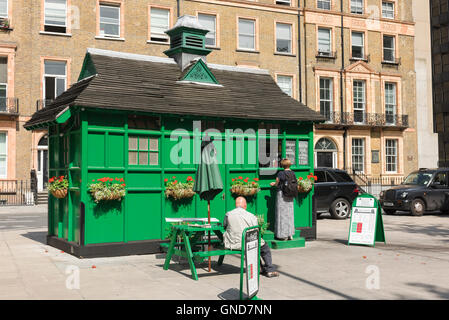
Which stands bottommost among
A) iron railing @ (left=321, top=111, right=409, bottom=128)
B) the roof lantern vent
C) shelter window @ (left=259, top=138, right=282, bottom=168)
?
shelter window @ (left=259, top=138, right=282, bottom=168)

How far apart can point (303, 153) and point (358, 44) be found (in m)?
27.0

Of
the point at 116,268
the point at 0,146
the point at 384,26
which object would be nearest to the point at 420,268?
the point at 116,268

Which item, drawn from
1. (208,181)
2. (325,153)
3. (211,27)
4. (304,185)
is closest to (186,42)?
(304,185)

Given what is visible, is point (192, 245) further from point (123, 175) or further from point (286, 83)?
point (286, 83)

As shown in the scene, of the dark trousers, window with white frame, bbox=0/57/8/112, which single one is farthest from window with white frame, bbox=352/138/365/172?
the dark trousers

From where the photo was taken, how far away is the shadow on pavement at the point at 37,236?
13.2 metres

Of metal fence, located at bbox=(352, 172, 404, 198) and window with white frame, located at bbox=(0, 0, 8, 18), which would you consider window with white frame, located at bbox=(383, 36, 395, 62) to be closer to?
metal fence, located at bbox=(352, 172, 404, 198)

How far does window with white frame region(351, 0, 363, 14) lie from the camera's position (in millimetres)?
37500

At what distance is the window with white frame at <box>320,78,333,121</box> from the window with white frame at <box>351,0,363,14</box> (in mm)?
5758

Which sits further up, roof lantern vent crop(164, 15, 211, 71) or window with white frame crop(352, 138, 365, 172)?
roof lantern vent crop(164, 15, 211, 71)

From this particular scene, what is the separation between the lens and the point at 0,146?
2759 centimetres

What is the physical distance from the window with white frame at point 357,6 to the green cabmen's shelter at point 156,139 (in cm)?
2692

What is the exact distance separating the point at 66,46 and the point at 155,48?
5.24 m

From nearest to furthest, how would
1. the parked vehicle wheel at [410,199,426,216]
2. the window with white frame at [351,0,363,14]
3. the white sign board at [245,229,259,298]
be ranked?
1. the white sign board at [245,229,259,298]
2. the parked vehicle wheel at [410,199,426,216]
3. the window with white frame at [351,0,363,14]
